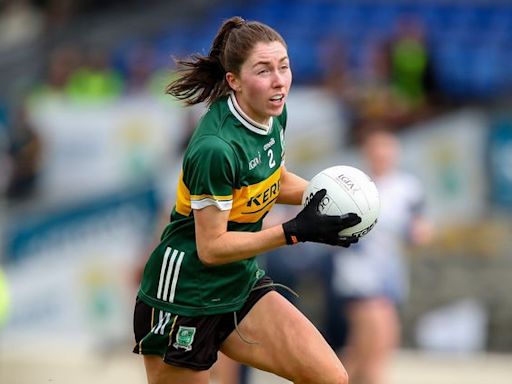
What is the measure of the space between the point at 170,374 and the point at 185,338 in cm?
17

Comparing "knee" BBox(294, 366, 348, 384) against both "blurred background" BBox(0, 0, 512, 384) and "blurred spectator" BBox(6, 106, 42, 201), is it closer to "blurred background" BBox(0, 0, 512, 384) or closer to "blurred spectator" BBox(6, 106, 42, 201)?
"blurred background" BBox(0, 0, 512, 384)

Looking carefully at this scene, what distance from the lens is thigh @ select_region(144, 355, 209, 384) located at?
4867mm

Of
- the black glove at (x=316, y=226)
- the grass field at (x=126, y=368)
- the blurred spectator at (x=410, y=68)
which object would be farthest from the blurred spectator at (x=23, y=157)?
the black glove at (x=316, y=226)

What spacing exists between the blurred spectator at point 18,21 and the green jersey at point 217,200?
12.2 m

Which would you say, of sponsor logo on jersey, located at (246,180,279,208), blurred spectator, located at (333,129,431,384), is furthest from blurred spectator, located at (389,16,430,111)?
sponsor logo on jersey, located at (246,180,279,208)

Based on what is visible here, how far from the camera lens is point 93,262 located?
1022cm

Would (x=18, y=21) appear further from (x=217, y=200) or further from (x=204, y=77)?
(x=217, y=200)

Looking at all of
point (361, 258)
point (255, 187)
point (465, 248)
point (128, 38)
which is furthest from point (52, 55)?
point (255, 187)

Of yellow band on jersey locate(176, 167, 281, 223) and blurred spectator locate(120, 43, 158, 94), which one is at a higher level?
yellow band on jersey locate(176, 167, 281, 223)

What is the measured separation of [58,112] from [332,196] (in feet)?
20.6

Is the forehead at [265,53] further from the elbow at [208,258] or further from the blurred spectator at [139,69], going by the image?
the blurred spectator at [139,69]

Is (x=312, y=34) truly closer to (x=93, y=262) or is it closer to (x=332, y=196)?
(x=93, y=262)

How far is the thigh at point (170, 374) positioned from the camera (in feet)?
16.0

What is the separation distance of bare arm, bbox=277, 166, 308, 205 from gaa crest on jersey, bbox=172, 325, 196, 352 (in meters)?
0.70
